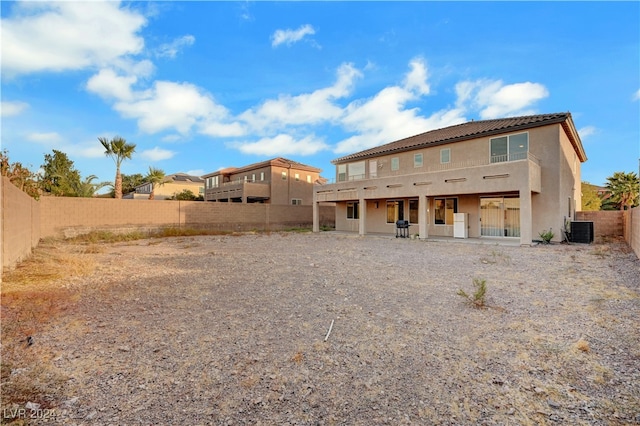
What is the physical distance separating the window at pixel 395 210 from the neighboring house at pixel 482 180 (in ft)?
0.25

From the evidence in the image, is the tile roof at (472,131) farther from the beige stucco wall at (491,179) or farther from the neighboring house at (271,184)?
the neighboring house at (271,184)

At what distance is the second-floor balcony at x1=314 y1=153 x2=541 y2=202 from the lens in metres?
14.9

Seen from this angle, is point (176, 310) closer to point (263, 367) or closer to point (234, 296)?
point (234, 296)

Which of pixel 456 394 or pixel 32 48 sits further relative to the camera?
pixel 32 48

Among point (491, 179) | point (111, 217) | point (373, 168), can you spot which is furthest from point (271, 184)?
point (491, 179)

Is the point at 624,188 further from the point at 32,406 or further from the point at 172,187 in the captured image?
the point at 172,187

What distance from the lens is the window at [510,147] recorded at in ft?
55.4

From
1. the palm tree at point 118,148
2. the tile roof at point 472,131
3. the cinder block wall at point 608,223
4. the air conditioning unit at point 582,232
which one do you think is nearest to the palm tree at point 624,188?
the tile roof at point 472,131

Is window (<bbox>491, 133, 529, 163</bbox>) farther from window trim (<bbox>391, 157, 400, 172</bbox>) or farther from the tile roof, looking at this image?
window trim (<bbox>391, 157, 400, 172</bbox>)

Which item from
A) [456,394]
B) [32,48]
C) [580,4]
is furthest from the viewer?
[580,4]

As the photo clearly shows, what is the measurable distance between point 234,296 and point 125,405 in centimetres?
347

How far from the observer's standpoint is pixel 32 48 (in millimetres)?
7586

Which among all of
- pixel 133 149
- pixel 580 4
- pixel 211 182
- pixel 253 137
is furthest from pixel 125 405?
pixel 211 182

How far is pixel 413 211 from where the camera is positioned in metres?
21.7
